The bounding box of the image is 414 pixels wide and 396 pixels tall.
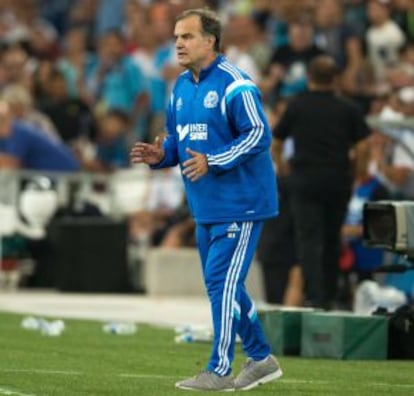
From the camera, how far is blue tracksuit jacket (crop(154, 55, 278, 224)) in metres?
10.1

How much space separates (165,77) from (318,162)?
25.3 ft

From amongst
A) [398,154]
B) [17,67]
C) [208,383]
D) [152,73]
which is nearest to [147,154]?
[208,383]

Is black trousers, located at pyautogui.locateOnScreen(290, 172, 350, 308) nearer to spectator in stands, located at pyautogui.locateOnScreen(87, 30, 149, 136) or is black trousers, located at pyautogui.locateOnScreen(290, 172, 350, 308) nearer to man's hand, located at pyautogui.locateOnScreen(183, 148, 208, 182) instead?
man's hand, located at pyautogui.locateOnScreen(183, 148, 208, 182)

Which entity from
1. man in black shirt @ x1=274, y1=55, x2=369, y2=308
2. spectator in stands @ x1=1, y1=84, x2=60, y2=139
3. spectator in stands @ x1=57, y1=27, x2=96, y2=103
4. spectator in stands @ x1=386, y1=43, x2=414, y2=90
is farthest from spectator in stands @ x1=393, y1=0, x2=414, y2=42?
spectator in stands @ x1=57, y1=27, x2=96, y2=103

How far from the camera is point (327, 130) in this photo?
16.0 metres

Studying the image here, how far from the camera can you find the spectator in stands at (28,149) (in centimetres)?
2111

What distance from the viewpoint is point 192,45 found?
10.2 meters

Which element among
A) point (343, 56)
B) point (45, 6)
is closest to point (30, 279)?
point (343, 56)

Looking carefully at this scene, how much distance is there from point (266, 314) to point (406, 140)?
478 cm

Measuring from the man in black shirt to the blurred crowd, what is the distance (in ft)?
1.93

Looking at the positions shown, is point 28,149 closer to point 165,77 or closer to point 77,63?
point 165,77

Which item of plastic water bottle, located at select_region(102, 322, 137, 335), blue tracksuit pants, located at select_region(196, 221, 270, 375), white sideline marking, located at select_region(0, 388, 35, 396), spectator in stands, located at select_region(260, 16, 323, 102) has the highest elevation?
spectator in stands, located at select_region(260, 16, 323, 102)

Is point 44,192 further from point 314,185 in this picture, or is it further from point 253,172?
point 253,172

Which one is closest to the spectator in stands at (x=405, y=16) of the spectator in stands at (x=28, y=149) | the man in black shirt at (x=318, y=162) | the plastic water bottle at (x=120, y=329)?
the spectator in stands at (x=28, y=149)
